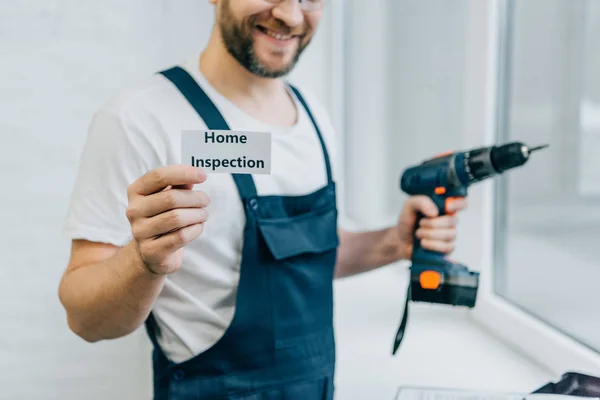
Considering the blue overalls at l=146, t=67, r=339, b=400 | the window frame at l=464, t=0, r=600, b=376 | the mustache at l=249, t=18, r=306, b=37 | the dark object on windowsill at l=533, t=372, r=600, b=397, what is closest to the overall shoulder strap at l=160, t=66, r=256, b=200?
the blue overalls at l=146, t=67, r=339, b=400

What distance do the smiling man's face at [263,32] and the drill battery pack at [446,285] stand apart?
42 centimetres

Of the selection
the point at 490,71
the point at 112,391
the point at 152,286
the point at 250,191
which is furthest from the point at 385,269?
the point at 152,286

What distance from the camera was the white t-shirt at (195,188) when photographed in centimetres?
80

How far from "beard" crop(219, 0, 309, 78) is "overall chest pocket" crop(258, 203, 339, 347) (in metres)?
0.24

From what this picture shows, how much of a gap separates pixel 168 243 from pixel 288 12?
1.51 ft

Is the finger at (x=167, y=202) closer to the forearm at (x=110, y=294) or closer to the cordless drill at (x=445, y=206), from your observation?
the forearm at (x=110, y=294)

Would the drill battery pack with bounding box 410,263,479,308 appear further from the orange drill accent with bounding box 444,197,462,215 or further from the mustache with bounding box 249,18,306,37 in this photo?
the mustache with bounding box 249,18,306,37

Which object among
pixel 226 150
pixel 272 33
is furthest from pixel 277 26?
pixel 226 150

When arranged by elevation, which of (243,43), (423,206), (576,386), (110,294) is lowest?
(576,386)

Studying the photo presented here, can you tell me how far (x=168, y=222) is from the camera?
59 cm

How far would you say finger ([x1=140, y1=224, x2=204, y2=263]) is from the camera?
606mm

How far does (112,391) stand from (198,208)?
86 cm

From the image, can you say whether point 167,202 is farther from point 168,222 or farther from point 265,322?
point 265,322

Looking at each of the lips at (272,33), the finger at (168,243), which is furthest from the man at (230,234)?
the finger at (168,243)
